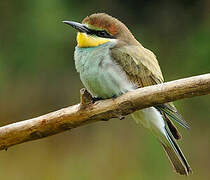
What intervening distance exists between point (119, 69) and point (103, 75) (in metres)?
0.06

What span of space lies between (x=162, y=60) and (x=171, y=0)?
64cm

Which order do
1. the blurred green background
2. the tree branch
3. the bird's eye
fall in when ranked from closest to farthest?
the tree branch < the bird's eye < the blurred green background

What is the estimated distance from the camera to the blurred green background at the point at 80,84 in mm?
3678

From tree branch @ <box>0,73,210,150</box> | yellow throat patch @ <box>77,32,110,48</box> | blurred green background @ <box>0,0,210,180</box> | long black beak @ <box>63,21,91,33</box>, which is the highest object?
long black beak @ <box>63,21,91,33</box>

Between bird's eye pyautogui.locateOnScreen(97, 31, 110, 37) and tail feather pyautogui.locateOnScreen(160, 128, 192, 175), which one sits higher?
bird's eye pyautogui.locateOnScreen(97, 31, 110, 37)

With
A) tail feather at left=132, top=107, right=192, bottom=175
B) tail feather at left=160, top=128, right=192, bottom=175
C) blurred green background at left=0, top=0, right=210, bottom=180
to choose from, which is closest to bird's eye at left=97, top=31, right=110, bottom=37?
tail feather at left=132, top=107, right=192, bottom=175

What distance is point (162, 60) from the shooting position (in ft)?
13.6

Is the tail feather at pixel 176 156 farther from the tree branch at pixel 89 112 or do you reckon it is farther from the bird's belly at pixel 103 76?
A: the tree branch at pixel 89 112

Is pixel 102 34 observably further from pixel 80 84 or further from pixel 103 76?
pixel 80 84

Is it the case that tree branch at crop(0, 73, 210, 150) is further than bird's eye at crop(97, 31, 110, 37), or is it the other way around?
bird's eye at crop(97, 31, 110, 37)

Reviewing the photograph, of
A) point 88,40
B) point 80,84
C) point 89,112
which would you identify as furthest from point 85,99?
point 80,84

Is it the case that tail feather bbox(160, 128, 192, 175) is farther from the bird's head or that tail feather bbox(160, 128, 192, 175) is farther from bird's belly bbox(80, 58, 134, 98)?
the bird's head

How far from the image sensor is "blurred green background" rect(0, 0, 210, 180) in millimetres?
3678

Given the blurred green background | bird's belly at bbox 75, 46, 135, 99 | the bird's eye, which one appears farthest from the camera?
the blurred green background
